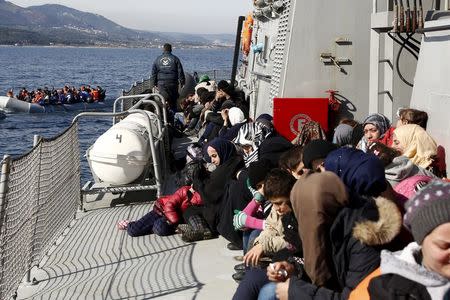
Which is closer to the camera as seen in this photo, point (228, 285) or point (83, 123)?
point (228, 285)

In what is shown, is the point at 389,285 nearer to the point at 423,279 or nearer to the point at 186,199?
the point at 423,279

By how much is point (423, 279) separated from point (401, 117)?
4.28m

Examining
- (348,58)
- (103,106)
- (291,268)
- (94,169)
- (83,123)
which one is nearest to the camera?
(291,268)

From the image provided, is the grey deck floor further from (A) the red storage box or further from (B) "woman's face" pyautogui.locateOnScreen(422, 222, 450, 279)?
(B) "woman's face" pyautogui.locateOnScreen(422, 222, 450, 279)

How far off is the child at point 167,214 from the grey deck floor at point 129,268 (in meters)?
0.11

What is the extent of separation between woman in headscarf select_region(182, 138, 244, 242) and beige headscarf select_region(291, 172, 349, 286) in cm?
328

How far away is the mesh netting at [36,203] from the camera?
547 cm

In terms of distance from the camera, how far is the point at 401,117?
6547 mm

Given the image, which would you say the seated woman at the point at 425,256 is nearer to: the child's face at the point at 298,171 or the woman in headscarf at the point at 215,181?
the child's face at the point at 298,171

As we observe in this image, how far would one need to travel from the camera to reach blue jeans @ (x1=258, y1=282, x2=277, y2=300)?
158 inches

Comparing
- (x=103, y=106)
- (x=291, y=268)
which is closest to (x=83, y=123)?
(x=103, y=106)

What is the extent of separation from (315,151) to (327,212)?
1.28 meters

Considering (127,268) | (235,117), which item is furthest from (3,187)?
(235,117)

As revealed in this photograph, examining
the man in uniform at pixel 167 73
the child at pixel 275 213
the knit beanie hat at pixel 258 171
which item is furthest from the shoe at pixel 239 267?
the man in uniform at pixel 167 73
